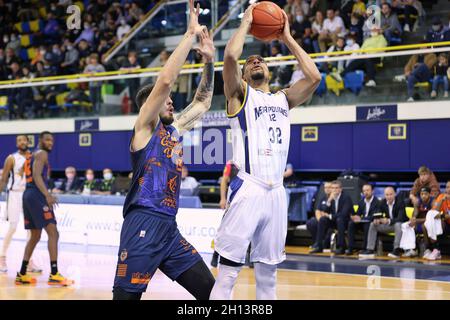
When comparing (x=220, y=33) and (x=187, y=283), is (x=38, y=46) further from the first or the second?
(x=187, y=283)

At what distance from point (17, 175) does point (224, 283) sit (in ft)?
24.2

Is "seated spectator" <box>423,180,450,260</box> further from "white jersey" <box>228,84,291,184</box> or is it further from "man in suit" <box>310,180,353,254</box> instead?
"white jersey" <box>228,84,291,184</box>

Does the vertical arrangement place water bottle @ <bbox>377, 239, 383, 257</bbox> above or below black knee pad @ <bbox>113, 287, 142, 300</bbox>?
below

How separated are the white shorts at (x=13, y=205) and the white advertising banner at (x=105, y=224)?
2.67m

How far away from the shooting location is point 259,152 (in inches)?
215

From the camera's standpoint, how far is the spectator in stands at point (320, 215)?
14531 mm

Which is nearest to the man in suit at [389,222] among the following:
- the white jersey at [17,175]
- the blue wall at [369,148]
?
the blue wall at [369,148]

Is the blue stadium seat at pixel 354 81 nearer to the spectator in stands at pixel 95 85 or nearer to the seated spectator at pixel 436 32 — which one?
the seated spectator at pixel 436 32

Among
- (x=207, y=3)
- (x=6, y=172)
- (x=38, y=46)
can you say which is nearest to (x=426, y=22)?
(x=207, y=3)

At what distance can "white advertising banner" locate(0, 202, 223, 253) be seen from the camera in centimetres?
1434

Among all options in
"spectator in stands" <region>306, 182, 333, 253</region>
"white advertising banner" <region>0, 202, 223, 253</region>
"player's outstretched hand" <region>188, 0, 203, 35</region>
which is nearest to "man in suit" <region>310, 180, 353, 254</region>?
"spectator in stands" <region>306, 182, 333, 253</region>

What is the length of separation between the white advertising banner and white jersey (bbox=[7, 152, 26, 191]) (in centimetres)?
304

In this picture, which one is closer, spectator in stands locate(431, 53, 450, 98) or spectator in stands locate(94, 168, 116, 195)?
spectator in stands locate(431, 53, 450, 98)

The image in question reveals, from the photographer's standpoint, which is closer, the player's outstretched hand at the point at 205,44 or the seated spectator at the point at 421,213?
the player's outstretched hand at the point at 205,44
